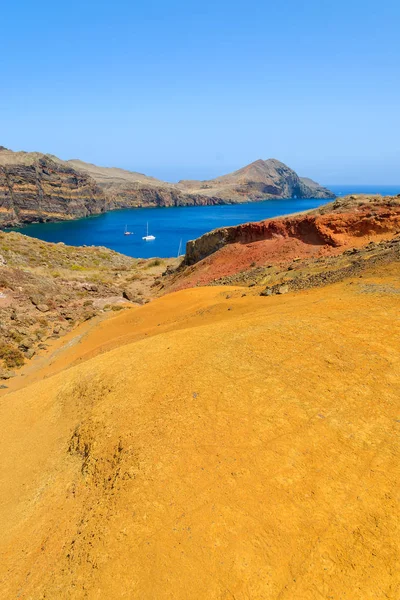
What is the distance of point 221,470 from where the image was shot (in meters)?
6.44

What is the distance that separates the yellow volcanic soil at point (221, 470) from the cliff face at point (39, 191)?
11774 centimetres

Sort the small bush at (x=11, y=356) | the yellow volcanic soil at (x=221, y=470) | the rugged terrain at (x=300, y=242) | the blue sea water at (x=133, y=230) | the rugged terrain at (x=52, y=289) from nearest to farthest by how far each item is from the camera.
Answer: the yellow volcanic soil at (x=221, y=470)
the small bush at (x=11, y=356)
the rugged terrain at (x=300, y=242)
the rugged terrain at (x=52, y=289)
the blue sea water at (x=133, y=230)

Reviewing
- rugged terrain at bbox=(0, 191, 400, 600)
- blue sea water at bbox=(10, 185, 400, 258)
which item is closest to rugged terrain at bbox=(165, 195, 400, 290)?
rugged terrain at bbox=(0, 191, 400, 600)

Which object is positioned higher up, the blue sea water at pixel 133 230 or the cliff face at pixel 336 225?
the cliff face at pixel 336 225

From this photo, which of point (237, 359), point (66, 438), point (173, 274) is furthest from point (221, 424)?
point (173, 274)

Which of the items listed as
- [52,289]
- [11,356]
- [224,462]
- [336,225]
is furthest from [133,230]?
[224,462]

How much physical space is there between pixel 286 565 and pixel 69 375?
27.7 ft

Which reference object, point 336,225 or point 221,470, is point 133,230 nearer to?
point 336,225

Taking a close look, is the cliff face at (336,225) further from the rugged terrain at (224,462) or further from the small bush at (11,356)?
the small bush at (11,356)

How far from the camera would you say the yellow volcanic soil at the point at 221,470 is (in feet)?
17.0

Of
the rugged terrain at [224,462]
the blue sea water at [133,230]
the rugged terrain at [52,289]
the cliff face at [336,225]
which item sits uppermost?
the cliff face at [336,225]

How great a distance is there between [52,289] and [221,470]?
2984cm

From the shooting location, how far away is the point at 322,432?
6.98 m

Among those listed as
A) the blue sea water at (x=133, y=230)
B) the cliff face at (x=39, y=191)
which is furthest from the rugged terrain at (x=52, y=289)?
the cliff face at (x=39, y=191)
